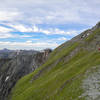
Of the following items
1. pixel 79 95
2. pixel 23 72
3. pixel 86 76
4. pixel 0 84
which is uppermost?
pixel 86 76

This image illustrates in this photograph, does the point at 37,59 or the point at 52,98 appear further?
the point at 37,59

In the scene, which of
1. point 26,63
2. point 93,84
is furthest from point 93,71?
point 26,63

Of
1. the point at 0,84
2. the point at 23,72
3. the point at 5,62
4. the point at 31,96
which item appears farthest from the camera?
the point at 5,62

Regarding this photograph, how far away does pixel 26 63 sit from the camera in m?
130

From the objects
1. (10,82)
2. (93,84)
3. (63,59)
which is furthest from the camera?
(10,82)

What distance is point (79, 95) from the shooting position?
2820 cm

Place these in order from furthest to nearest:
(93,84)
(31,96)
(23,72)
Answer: (23,72)
(31,96)
(93,84)

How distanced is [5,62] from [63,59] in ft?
272

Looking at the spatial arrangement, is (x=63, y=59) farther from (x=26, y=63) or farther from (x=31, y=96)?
(x=26, y=63)

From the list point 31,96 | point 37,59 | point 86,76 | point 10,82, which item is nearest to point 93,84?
point 86,76

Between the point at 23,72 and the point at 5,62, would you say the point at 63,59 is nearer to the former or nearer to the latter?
the point at 23,72

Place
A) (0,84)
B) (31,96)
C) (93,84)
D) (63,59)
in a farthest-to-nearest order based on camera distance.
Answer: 1. (0,84)
2. (63,59)
3. (31,96)
4. (93,84)

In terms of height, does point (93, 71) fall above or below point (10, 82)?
above

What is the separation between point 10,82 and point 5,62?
44.6m
